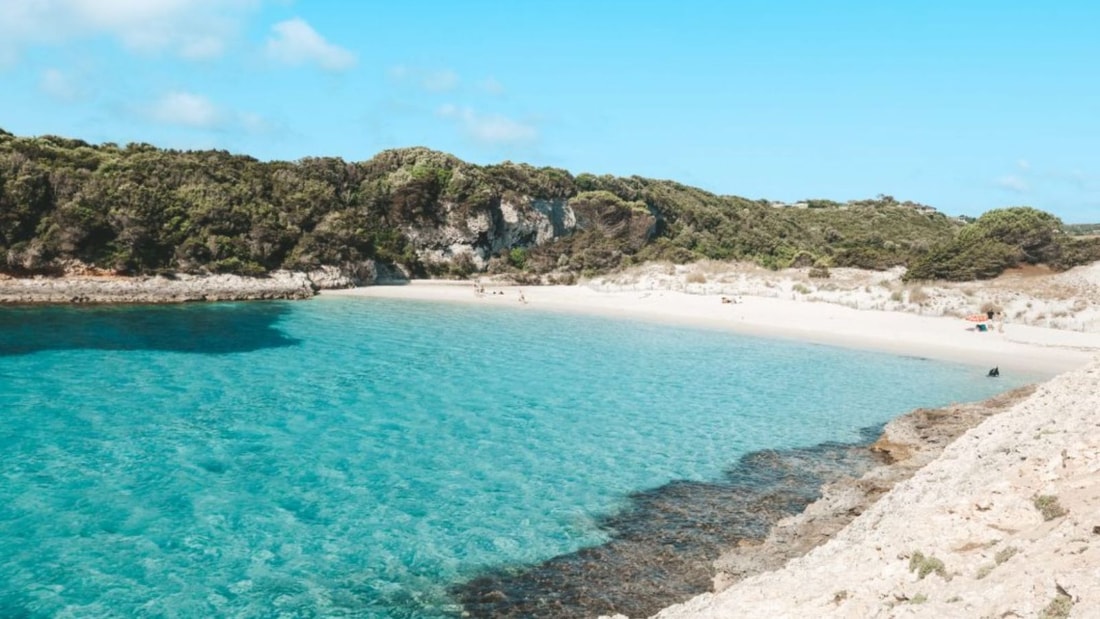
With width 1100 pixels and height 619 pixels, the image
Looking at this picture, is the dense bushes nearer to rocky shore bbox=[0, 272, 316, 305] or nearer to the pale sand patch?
the pale sand patch

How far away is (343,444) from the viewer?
15.8 m

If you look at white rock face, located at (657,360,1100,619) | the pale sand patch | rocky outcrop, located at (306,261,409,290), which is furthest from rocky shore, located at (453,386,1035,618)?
rocky outcrop, located at (306,261,409,290)

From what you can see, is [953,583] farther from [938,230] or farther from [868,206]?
[868,206]

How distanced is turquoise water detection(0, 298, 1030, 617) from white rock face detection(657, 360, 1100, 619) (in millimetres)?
4347

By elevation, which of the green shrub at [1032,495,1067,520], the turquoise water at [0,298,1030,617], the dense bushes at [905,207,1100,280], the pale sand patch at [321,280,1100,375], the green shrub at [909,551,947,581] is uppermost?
the dense bushes at [905,207,1100,280]

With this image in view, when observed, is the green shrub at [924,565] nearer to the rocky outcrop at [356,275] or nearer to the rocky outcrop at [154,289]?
the rocky outcrop at [154,289]

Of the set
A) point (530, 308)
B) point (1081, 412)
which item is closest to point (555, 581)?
point (1081, 412)

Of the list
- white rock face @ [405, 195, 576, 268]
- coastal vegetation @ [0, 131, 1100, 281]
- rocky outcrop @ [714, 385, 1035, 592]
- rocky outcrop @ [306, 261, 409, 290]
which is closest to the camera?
rocky outcrop @ [714, 385, 1035, 592]

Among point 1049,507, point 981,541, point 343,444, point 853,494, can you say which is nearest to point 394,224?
point 343,444

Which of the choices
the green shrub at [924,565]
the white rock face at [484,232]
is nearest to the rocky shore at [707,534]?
the green shrub at [924,565]

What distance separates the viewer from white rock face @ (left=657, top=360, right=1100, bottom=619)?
5254 millimetres

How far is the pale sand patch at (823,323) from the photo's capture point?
3225 cm

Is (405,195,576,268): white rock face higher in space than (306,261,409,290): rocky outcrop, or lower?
higher

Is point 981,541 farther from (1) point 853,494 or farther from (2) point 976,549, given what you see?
(1) point 853,494
